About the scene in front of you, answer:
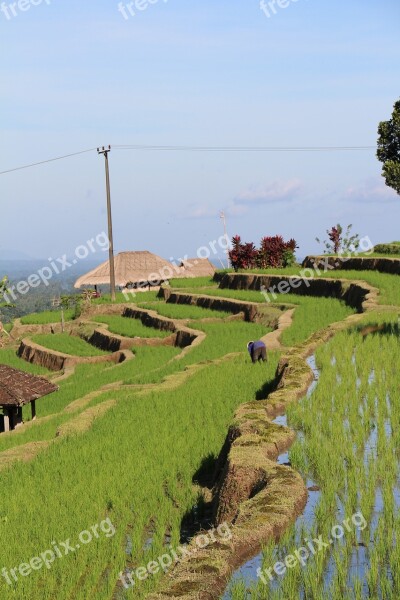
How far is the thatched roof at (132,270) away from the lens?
48844 mm

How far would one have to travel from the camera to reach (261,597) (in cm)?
Result: 493

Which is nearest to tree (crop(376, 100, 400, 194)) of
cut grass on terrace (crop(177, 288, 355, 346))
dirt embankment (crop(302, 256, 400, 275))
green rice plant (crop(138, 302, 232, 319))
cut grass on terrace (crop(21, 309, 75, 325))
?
dirt embankment (crop(302, 256, 400, 275))

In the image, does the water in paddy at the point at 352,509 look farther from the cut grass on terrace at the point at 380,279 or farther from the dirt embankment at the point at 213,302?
the dirt embankment at the point at 213,302

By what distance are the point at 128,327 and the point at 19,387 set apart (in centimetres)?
1193

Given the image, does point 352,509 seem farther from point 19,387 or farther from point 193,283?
point 193,283

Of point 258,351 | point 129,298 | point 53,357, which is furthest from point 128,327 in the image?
point 258,351

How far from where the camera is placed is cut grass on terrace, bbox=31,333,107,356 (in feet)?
90.5

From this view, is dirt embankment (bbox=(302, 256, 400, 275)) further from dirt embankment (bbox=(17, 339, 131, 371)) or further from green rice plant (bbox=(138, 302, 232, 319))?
dirt embankment (bbox=(17, 339, 131, 371))

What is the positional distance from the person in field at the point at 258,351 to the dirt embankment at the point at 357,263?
1262 cm

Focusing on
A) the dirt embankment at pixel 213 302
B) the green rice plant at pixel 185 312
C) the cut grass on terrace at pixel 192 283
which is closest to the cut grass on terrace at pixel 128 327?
the green rice plant at pixel 185 312

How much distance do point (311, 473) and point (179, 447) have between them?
8.67 ft

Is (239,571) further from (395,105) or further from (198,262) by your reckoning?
(198,262)

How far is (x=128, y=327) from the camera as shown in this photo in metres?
29.6

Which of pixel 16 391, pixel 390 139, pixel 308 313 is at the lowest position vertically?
pixel 16 391
